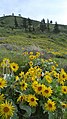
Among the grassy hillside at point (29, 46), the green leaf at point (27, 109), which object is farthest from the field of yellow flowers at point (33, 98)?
the grassy hillside at point (29, 46)

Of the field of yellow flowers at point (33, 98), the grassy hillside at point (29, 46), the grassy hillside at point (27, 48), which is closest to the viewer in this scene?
the field of yellow flowers at point (33, 98)

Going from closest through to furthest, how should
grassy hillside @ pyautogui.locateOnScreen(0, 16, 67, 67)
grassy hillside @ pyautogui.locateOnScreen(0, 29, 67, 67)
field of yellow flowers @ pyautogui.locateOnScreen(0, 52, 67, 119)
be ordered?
1. field of yellow flowers @ pyautogui.locateOnScreen(0, 52, 67, 119)
2. grassy hillside @ pyautogui.locateOnScreen(0, 29, 67, 67)
3. grassy hillside @ pyautogui.locateOnScreen(0, 16, 67, 67)

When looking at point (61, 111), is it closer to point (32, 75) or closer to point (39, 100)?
point (39, 100)

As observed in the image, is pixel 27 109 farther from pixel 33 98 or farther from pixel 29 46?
pixel 29 46

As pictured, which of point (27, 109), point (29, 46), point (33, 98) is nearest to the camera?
point (33, 98)

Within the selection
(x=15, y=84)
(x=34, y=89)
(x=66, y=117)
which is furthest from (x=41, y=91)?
(x=66, y=117)

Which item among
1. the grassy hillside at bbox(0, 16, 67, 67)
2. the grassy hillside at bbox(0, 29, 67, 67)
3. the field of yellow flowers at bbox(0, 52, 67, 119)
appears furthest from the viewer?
the grassy hillside at bbox(0, 16, 67, 67)

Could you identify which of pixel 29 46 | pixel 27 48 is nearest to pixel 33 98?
pixel 27 48

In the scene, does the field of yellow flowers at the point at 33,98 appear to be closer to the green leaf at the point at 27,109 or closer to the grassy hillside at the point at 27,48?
the green leaf at the point at 27,109

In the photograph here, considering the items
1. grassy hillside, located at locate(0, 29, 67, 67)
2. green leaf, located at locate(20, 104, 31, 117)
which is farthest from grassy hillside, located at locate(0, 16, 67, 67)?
green leaf, located at locate(20, 104, 31, 117)

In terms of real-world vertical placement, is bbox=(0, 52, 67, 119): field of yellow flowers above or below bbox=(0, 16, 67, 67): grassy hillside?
above

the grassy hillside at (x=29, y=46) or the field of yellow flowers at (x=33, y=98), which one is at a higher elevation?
the field of yellow flowers at (x=33, y=98)

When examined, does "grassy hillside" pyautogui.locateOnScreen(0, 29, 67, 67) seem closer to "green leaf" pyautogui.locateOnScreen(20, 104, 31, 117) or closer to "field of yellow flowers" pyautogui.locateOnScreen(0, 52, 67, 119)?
"field of yellow flowers" pyautogui.locateOnScreen(0, 52, 67, 119)

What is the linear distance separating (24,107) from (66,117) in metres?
1.06
